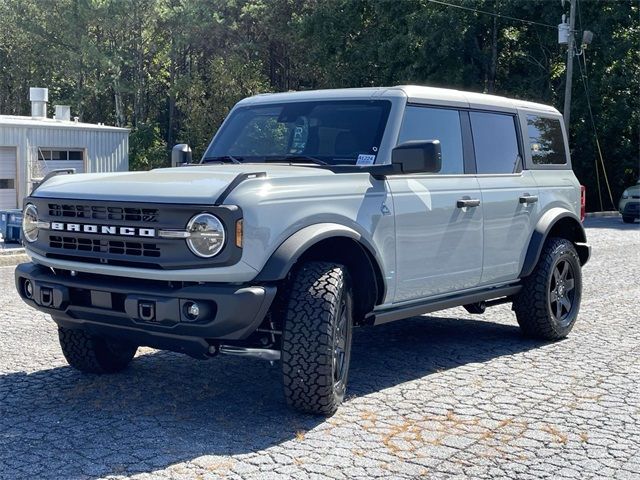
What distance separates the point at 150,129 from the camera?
57.1m

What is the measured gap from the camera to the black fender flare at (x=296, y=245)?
196 inches

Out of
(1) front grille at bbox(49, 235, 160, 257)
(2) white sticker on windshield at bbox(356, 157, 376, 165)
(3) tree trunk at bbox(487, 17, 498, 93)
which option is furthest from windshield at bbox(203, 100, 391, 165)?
(3) tree trunk at bbox(487, 17, 498, 93)

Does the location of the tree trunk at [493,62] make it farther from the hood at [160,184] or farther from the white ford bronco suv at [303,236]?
the hood at [160,184]

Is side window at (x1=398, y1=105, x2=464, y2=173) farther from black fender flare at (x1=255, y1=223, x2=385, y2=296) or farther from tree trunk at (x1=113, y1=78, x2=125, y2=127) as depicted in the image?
tree trunk at (x1=113, y1=78, x2=125, y2=127)

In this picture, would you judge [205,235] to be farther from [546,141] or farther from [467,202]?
[546,141]

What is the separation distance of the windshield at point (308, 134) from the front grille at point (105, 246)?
5.17 ft

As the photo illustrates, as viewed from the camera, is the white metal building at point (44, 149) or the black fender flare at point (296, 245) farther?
the white metal building at point (44, 149)

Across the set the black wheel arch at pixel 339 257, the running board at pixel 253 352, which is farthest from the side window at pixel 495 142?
the running board at pixel 253 352

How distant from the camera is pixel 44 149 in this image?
93.8 feet

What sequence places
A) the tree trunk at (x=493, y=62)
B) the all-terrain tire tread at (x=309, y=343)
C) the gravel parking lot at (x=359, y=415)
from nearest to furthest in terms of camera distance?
the gravel parking lot at (x=359, y=415) < the all-terrain tire tread at (x=309, y=343) < the tree trunk at (x=493, y=62)

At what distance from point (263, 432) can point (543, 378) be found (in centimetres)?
237

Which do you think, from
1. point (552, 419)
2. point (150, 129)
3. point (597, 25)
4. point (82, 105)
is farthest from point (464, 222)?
point (82, 105)

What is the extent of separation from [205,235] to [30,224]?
1.50m

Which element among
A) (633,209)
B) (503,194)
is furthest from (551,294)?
(633,209)
